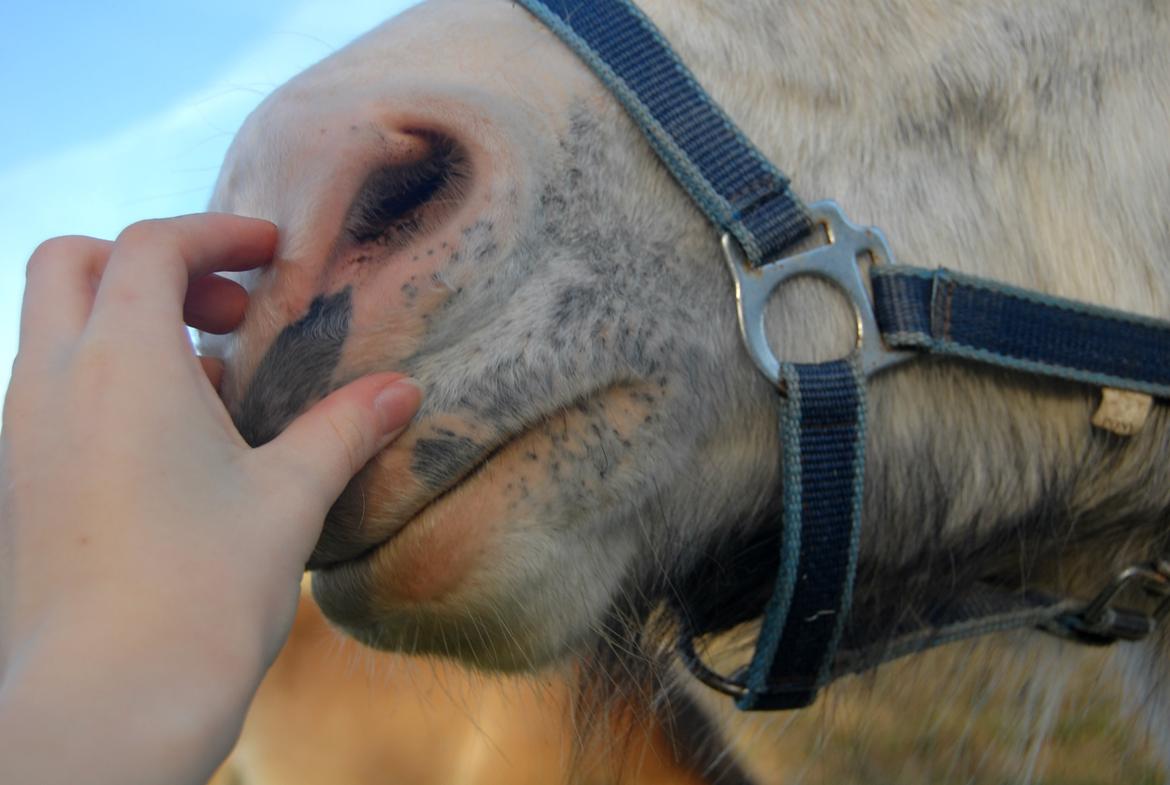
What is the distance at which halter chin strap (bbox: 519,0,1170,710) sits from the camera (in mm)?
804

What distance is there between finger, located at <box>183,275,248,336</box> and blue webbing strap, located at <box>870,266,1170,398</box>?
49 cm

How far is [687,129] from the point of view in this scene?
0.82 m

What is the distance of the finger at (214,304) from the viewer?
75cm

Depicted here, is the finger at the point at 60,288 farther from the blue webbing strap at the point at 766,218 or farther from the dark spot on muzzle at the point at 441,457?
the blue webbing strap at the point at 766,218

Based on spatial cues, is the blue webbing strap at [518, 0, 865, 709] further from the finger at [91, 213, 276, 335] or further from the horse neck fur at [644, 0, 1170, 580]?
the finger at [91, 213, 276, 335]

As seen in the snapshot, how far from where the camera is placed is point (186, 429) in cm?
58

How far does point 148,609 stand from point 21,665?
0.20 feet

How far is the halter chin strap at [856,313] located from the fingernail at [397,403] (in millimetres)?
256

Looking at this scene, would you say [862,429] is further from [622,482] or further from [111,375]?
[111,375]

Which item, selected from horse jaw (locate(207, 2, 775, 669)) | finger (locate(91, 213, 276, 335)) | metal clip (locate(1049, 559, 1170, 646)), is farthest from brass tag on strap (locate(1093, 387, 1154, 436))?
finger (locate(91, 213, 276, 335))

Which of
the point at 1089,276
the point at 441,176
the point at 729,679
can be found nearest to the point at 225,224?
the point at 441,176

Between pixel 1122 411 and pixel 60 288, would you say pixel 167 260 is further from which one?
pixel 1122 411

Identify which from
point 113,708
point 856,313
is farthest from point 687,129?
point 113,708

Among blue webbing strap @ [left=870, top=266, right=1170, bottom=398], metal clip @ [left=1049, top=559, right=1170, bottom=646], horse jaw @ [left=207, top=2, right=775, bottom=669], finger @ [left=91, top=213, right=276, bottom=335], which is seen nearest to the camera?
finger @ [left=91, top=213, right=276, bottom=335]
